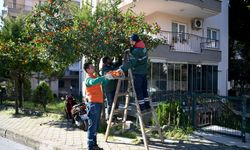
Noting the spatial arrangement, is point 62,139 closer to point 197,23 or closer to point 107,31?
point 107,31

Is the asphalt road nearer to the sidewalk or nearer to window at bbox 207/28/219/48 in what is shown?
the sidewalk

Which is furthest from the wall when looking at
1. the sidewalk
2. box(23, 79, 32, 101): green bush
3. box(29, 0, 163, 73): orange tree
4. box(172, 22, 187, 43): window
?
the sidewalk

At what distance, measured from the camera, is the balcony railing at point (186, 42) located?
17625 millimetres

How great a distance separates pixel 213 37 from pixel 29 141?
16882 millimetres

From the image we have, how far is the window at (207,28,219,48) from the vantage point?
789 inches

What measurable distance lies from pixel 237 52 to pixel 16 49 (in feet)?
67.1

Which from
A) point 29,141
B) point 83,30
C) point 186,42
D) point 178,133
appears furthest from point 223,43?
point 29,141

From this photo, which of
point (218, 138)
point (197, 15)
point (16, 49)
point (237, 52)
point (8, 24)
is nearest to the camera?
point (218, 138)

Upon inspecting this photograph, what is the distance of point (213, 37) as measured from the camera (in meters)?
21.2

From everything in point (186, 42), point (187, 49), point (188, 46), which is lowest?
point (187, 49)

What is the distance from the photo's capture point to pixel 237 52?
2603 cm

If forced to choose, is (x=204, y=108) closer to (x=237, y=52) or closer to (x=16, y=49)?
(x=16, y=49)

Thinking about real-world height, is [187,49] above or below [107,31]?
Answer: above

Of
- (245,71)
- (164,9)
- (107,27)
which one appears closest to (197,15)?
(164,9)
